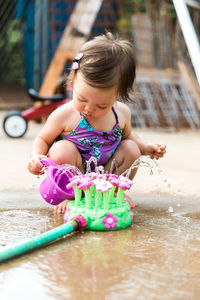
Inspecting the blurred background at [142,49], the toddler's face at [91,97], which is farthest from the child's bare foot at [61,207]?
the blurred background at [142,49]

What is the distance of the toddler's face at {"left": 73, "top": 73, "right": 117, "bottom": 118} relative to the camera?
166 cm

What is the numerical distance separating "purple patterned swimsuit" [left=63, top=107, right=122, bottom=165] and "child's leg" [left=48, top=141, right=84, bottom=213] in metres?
0.05

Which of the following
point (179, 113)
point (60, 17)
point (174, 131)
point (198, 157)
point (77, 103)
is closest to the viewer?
point (77, 103)

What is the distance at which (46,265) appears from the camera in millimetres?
1223

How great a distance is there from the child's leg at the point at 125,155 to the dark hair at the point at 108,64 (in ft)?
0.80

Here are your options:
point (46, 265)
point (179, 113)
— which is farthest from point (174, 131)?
point (46, 265)

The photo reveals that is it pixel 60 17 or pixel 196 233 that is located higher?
pixel 60 17

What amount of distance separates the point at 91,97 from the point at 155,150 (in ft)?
1.46

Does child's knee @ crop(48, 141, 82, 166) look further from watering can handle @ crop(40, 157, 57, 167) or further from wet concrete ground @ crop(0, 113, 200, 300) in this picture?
wet concrete ground @ crop(0, 113, 200, 300)

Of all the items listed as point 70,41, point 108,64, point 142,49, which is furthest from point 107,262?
point 142,49

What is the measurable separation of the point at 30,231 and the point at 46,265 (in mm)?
323

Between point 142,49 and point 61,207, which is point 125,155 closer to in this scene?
point 61,207

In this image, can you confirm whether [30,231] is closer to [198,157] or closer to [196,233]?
[196,233]

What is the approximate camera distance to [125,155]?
1.94 metres
